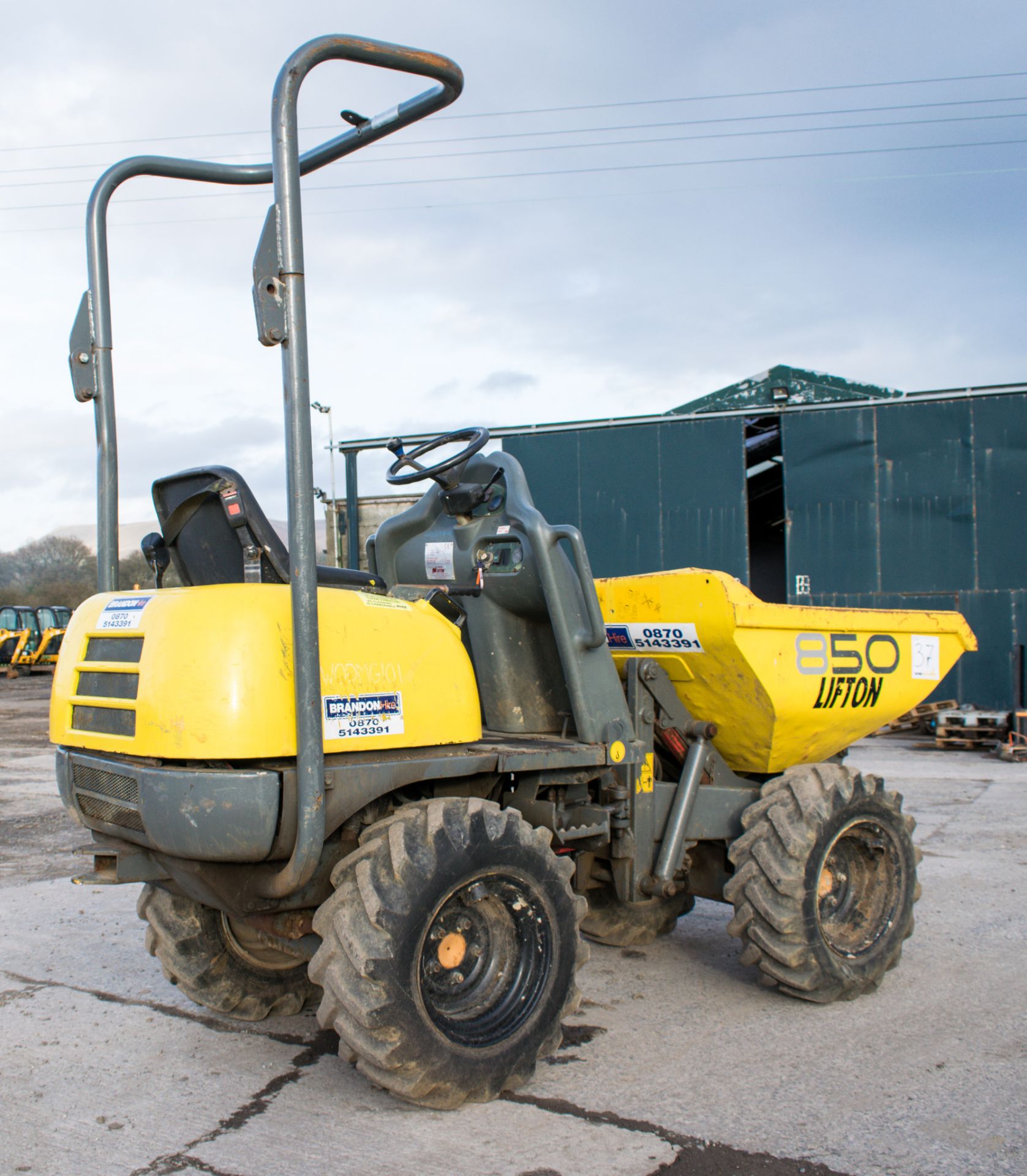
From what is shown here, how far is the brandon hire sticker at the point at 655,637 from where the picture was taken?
430 cm

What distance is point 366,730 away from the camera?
10.5 ft

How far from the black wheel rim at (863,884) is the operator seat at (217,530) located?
8.34 ft

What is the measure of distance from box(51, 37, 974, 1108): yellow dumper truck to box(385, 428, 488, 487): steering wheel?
0.05ft

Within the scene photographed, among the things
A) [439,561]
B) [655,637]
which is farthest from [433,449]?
[655,637]

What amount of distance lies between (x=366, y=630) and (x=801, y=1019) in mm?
2353

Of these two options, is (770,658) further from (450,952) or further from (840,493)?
(840,493)

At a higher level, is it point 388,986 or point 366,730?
point 366,730

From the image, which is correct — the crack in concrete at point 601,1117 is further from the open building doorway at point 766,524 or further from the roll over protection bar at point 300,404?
the open building doorway at point 766,524

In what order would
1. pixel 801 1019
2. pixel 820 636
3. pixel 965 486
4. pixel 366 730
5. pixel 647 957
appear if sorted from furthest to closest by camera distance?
pixel 965 486 → pixel 647 957 → pixel 820 636 → pixel 801 1019 → pixel 366 730

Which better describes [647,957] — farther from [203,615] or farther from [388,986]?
[203,615]

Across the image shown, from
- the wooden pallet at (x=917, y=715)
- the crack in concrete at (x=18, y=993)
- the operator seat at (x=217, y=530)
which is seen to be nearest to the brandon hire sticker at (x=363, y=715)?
the operator seat at (x=217, y=530)

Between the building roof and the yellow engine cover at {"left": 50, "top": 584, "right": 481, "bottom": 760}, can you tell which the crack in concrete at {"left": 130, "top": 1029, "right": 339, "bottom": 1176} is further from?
the building roof

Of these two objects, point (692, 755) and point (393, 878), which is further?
point (692, 755)

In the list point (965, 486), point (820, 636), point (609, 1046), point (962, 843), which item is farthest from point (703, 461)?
point (609, 1046)
